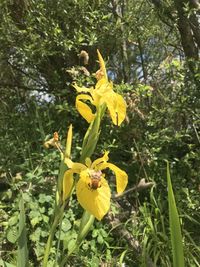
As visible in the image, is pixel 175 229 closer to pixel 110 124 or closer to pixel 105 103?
pixel 105 103

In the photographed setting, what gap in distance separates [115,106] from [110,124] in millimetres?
1923

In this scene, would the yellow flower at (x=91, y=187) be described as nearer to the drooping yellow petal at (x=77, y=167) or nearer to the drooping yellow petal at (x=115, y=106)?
the drooping yellow petal at (x=77, y=167)

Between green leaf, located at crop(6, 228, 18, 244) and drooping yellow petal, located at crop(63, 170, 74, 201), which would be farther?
green leaf, located at crop(6, 228, 18, 244)

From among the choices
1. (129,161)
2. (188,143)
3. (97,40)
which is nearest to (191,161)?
(188,143)

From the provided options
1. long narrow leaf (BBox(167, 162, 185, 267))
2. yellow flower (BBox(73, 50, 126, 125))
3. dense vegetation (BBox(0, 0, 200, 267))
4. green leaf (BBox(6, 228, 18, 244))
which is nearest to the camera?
long narrow leaf (BBox(167, 162, 185, 267))

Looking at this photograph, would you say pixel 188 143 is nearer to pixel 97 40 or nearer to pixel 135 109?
pixel 135 109

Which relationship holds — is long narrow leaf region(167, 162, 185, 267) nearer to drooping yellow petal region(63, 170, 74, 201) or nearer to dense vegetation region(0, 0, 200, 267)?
drooping yellow petal region(63, 170, 74, 201)

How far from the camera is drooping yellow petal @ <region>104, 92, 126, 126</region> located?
1.02m

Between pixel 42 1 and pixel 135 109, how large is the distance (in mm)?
903

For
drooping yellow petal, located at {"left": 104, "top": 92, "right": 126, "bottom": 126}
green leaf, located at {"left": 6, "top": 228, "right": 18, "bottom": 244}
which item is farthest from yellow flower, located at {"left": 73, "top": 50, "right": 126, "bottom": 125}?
green leaf, located at {"left": 6, "top": 228, "right": 18, "bottom": 244}

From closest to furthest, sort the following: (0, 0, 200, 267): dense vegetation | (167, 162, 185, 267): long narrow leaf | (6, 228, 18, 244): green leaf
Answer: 1. (167, 162, 185, 267): long narrow leaf
2. (6, 228, 18, 244): green leaf
3. (0, 0, 200, 267): dense vegetation

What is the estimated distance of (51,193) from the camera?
8.41ft

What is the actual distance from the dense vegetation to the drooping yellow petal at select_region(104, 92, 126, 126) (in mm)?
1373

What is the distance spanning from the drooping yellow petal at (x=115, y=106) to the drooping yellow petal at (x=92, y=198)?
145 millimetres
